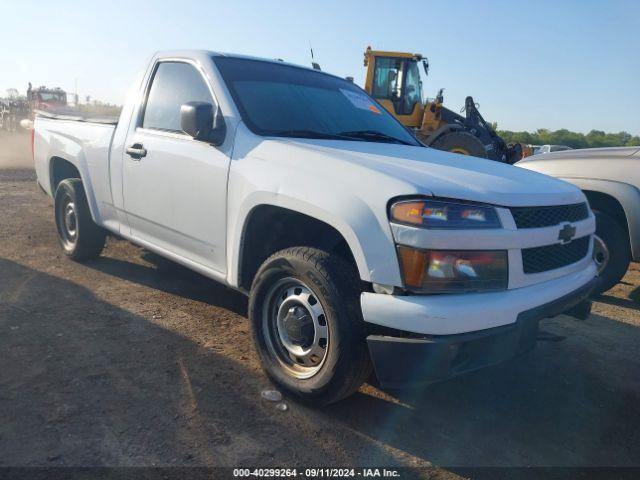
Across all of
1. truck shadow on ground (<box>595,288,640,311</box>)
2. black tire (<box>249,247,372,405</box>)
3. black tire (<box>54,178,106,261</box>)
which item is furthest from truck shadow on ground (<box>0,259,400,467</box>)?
truck shadow on ground (<box>595,288,640,311</box>)

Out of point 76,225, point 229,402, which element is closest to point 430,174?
point 229,402

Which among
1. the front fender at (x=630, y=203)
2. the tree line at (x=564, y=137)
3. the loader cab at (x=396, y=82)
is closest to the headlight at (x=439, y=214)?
the front fender at (x=630, y=203)

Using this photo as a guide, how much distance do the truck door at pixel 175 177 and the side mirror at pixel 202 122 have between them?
3.7 inches

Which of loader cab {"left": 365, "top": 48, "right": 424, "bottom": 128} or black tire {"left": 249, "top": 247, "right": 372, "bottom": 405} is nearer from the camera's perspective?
black tire {"left": 249, "top": 247, "right": 372, "bottom": 405}

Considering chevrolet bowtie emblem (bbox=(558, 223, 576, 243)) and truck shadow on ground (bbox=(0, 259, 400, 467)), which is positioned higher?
chevrolet bowtie emblem (bbox=(558, 223, 576, 243))

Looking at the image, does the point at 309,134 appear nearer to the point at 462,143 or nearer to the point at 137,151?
the point at 137,151

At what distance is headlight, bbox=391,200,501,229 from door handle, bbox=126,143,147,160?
7.31ft

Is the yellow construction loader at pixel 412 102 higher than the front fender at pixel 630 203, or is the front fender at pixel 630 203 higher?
the yellow construction loader at pixel 412 102

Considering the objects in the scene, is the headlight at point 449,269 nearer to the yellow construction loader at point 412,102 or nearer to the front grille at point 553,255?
the front grille at point 553,255

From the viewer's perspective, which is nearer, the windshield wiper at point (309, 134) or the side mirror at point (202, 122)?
the side mirror at point (202, 122)

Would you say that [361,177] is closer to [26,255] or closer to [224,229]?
[224,229]

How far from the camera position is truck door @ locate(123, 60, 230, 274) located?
3.27 m

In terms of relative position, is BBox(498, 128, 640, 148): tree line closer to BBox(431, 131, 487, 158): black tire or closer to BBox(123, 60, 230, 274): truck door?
BBox(431, 131, 487, 158): black tire

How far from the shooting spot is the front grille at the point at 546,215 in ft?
8.35
